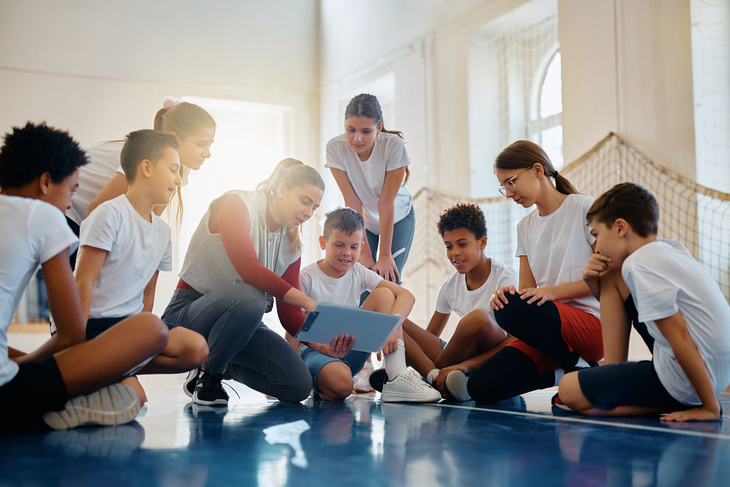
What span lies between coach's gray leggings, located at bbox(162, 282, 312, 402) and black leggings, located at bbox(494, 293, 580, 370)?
0.57m

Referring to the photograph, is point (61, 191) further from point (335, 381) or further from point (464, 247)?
point (464, 247)

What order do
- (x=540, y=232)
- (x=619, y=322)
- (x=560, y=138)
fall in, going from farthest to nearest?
(x=560, y=138), (x=540, y=232), (x=619, y=322)

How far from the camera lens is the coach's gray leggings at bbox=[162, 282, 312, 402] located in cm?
179

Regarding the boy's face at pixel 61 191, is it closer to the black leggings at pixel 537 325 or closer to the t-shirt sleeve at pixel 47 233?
the t-shirt sleeve at pixel 47 233

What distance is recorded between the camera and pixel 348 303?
2.17 m

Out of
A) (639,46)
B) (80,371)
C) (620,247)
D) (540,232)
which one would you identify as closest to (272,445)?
(80,371)

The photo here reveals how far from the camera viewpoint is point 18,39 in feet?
18.2

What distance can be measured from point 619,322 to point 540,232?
16.6 inches

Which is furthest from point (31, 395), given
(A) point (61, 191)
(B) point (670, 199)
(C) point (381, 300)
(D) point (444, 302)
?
(B) point (670, 199)

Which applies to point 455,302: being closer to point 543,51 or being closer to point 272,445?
point 272,445

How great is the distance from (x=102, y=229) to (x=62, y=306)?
0.26m

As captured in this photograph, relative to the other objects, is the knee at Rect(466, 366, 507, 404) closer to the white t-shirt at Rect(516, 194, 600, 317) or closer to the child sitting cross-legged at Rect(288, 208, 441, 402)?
the child sitting cross-legged at Rect(288, 208, 441, 402)

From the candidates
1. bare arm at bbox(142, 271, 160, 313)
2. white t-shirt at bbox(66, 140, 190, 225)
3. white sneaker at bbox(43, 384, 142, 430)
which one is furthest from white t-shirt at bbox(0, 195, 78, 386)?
white t-shirt at bbox(66, 140, 190, 225)

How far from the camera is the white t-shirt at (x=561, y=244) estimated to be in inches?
74.3
